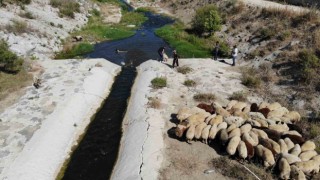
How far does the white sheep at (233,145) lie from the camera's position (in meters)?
22.2

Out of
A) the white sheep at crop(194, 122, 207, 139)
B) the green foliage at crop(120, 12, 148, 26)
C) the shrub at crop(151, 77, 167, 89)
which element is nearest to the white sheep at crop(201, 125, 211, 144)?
the white sheep at crop(194, 122, 207, 139)

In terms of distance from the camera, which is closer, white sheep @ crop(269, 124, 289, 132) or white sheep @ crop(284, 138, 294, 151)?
white sheep @ crop(284, 138, 294, 151)

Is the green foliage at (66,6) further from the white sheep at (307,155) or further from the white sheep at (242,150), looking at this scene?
the white sheep at (307,155)

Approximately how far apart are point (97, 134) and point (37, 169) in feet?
19.5

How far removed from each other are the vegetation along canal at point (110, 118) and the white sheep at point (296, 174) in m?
10.9

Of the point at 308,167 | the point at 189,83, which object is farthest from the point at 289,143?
the point at 189,83

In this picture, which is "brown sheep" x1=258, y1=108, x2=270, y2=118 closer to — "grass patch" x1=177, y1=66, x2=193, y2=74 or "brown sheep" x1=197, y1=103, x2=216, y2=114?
"brown sheep" x1=197, y1=103, x2=216, y2=114

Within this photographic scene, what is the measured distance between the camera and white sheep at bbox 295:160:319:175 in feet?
66.3

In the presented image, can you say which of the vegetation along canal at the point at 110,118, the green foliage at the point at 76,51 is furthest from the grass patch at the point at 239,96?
the green foliage at the point at 76,51

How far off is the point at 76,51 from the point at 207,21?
1743 centimetres

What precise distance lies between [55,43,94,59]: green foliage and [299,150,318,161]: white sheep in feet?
95.3

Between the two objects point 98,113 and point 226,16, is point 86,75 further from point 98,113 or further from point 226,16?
point 226,16

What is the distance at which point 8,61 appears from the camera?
33531mm

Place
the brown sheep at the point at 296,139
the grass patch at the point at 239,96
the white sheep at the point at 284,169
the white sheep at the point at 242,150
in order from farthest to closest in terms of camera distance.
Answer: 1. the grass patch at the point at 239,96
2. the brown sheep at the point at 296,139
3. the white sheep at the point at 242,150
4. the white sheep at the point at 284,169
